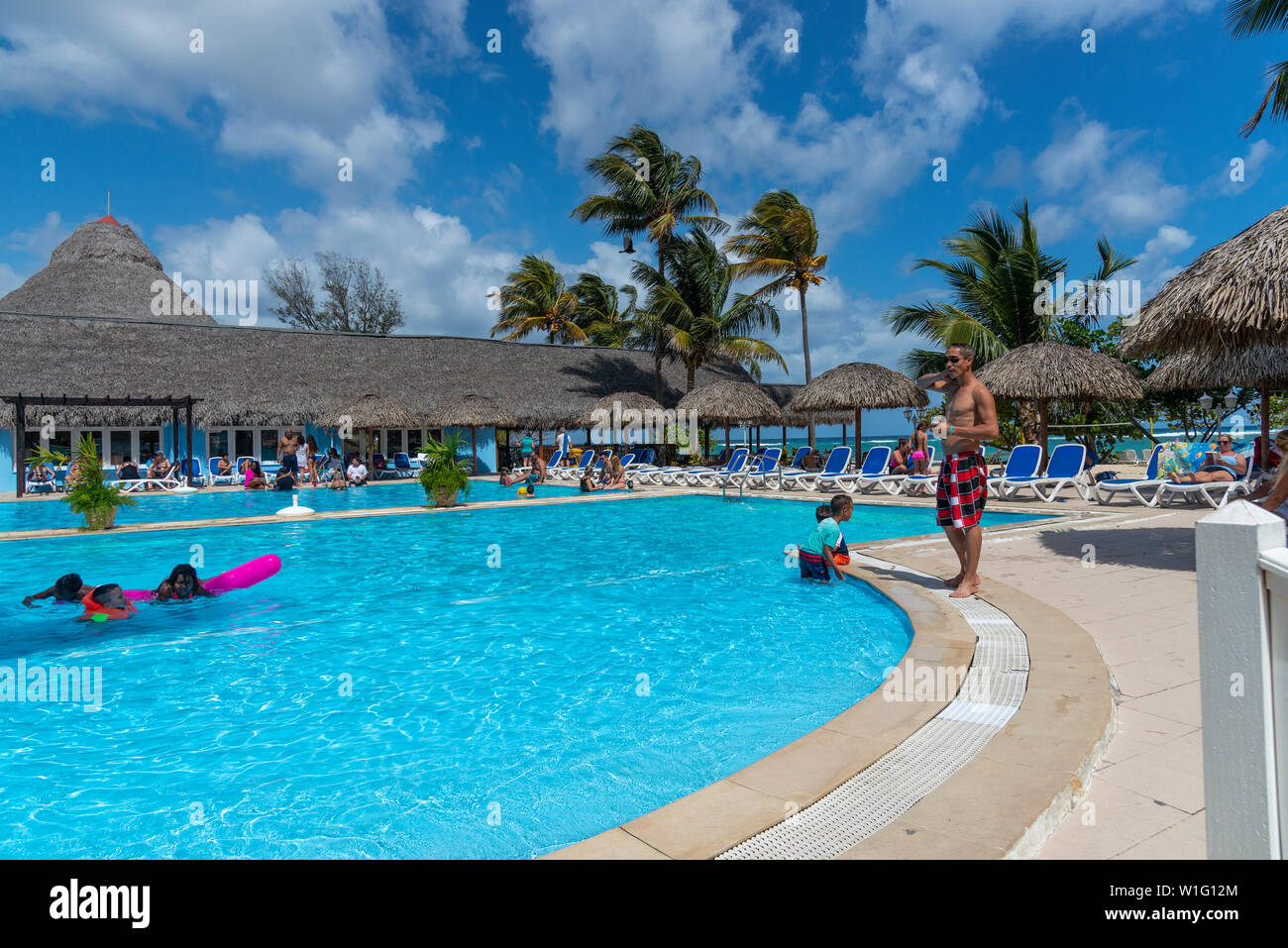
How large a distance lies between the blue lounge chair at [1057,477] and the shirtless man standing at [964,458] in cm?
804

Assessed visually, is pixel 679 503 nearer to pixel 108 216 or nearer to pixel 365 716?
pixel 365 716

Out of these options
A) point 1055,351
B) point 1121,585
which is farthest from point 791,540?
point 1055,351

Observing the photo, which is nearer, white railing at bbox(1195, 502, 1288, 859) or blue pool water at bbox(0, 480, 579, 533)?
white railing at bbox(1195, 502, 1288, 859)

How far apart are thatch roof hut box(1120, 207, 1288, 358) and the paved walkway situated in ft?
6.54

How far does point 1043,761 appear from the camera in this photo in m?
2.48

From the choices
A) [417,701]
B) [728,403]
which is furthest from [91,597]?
[728,403]

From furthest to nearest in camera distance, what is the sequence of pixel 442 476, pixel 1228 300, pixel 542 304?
pixel 542 304 < pixel 442 476 < pixel 1228 300

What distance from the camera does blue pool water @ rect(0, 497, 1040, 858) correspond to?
309cm

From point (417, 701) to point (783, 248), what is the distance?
24.9 metres

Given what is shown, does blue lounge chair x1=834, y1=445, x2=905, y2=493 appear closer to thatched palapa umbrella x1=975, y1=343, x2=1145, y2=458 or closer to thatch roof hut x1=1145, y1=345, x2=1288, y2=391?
thatched palapa umbrella x1=975, y1=343, x2=1145, y2=458

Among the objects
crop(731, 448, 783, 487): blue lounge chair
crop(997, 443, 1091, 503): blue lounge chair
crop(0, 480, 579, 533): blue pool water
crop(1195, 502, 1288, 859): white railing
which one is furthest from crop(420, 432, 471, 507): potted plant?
crop(1195, 502, 1288, 859): white railing

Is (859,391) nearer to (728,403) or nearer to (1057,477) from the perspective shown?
(728,403)

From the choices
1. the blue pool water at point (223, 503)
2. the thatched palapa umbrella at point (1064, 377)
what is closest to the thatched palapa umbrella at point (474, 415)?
the blue pool water at point (223, 503)
